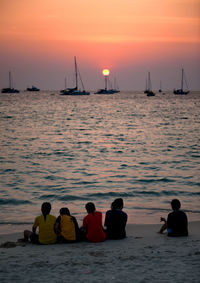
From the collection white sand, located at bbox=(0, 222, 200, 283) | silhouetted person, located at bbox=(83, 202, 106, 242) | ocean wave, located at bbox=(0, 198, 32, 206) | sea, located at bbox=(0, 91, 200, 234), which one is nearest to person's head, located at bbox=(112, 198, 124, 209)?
silhouetted person, located at bbox=(83, 202, 106, 242)

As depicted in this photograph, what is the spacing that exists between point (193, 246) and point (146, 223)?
3.16 meters

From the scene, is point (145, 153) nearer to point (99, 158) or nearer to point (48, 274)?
point (99, 158)

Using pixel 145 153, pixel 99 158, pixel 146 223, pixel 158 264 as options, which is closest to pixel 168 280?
pixel 158 264

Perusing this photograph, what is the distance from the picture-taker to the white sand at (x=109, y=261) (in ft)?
21.8

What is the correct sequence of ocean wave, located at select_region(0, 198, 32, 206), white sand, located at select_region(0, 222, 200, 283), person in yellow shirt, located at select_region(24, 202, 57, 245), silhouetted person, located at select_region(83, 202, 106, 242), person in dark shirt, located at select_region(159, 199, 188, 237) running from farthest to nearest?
ocean wave, located at select_region(0, 198, 32, 206) → person in dark shirt, located at select_region(159, 199, 188, 237) → silhouetted person, located at select_region(83, 202, 106, 242) → person in yellow shirt, located at select_region(24, 202, 57, 245) → white sand, located at select_region(0, 222, 200, 283)

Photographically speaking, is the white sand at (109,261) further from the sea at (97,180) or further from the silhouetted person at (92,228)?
the sea at (97,180)

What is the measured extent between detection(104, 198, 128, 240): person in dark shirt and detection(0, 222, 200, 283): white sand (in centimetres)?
20

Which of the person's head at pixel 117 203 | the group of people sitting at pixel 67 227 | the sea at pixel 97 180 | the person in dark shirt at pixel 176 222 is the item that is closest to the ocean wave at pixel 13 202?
the sea at pixel 97 180

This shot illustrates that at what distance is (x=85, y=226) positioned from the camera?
9203mm

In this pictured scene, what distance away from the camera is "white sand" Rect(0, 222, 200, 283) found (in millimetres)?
6633

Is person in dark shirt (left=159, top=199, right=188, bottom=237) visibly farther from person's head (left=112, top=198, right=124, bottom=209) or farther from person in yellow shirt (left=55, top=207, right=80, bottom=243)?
person in yellow shirt (left=55, top=207, right=80, bottom=243)

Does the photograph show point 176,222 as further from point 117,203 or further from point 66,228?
point 66,228

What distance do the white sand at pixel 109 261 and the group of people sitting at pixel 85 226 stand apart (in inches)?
7.7

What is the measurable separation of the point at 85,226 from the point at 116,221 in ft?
2.34
